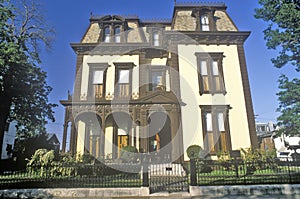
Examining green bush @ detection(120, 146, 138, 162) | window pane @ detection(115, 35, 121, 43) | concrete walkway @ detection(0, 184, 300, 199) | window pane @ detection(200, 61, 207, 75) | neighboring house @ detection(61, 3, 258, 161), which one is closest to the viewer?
concrete walkway @ detection(0, 184, 300, 199)

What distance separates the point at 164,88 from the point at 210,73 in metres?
3.79

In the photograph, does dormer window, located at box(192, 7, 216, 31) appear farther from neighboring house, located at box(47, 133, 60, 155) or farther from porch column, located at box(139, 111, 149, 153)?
neighboring house, located at box(47, 133, 60, 155)

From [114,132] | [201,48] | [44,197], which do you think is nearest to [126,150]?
[114,132]

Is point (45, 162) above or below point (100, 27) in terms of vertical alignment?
below

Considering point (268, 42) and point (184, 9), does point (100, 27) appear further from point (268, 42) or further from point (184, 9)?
point (268, 42)

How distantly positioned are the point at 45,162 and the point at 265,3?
19.7 metres

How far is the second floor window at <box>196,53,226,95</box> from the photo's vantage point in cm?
1592

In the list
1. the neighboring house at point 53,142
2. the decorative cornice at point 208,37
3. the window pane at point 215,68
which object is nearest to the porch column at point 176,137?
the window pane at point 215,68

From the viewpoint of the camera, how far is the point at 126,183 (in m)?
9.09

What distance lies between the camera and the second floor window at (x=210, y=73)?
15.9m

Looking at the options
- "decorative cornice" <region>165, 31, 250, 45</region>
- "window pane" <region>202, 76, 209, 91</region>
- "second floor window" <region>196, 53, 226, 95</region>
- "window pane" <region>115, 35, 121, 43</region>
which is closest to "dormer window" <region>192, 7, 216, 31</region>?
"decorative cornice" <region>165, 31, 250, 45</region>

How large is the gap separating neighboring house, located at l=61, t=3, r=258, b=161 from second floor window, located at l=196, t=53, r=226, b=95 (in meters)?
0.07

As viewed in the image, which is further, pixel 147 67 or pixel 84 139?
pixel 147 67

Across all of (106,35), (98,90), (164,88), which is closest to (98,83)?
(98,90)
